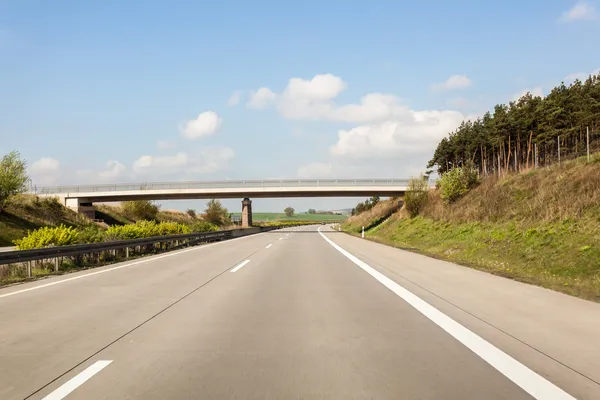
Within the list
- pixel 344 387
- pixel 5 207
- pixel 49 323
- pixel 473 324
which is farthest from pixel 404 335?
pixel 5 207

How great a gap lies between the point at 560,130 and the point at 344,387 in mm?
52807

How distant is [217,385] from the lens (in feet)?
13.5

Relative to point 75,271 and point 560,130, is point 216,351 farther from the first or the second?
point 560,130

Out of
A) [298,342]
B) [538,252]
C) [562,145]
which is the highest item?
[562,145]

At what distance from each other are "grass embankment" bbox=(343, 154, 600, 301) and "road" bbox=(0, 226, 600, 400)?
302 centimetres

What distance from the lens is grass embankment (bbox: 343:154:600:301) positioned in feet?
41.0

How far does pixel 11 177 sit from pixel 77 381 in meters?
45.5

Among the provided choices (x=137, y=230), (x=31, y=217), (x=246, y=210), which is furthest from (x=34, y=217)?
(x=137, y=230)

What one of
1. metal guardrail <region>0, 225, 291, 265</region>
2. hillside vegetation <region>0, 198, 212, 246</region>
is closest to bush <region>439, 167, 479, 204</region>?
metal guardrail <region>0, 225, 291, 265</region>

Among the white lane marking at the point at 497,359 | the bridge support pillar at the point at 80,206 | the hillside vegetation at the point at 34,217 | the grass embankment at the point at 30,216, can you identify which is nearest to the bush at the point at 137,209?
the hillside vegetation at the point at 34,217

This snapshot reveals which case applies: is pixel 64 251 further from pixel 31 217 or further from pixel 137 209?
pixel 137 209

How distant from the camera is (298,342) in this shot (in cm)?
558

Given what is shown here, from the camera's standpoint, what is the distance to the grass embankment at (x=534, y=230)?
12483mm

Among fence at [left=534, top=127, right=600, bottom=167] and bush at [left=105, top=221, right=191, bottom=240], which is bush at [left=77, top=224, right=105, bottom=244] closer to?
bush at [left=105, top=221, right=191, bottom=240]
